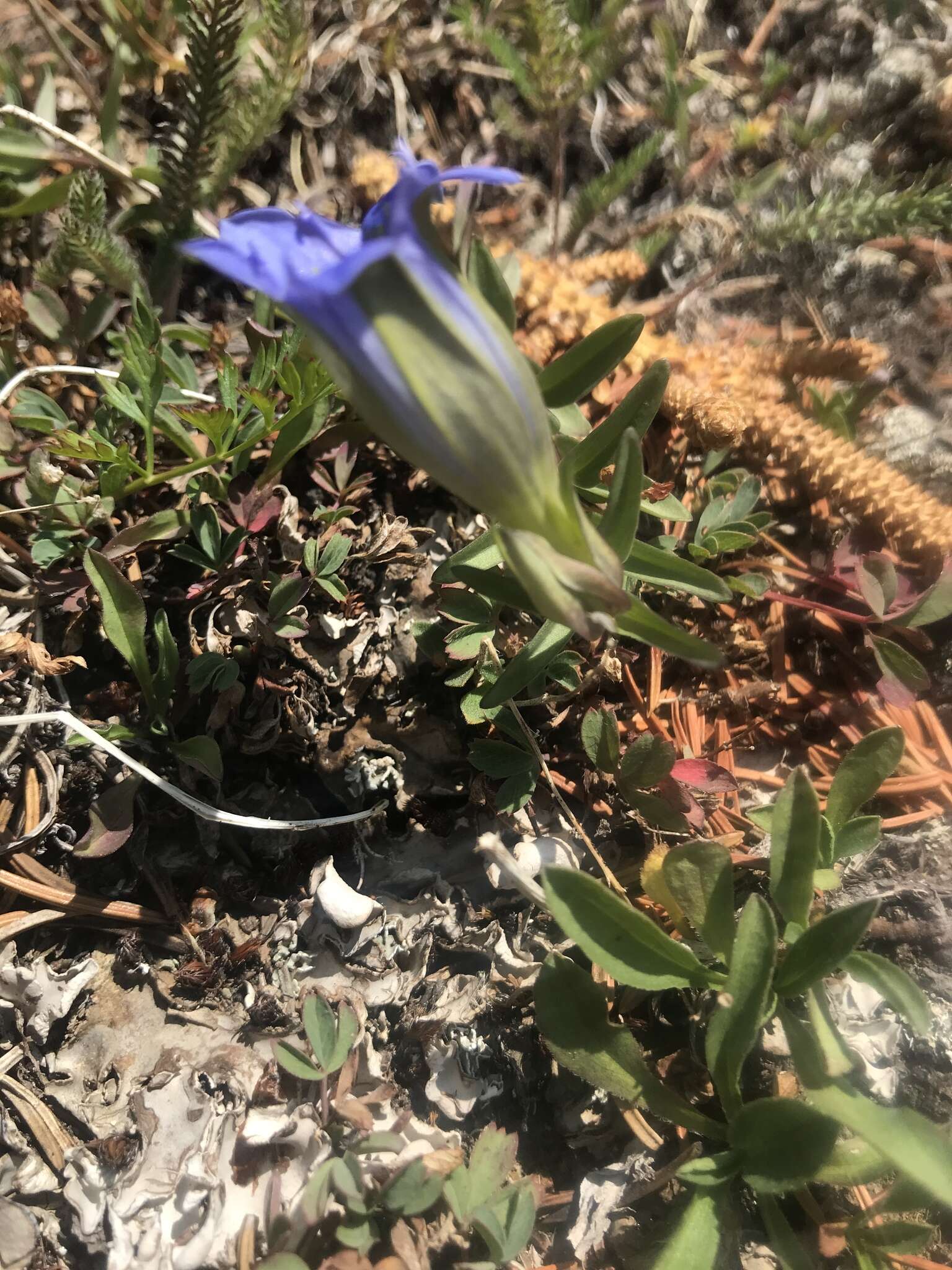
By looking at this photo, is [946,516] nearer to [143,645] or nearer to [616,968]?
[616,968]

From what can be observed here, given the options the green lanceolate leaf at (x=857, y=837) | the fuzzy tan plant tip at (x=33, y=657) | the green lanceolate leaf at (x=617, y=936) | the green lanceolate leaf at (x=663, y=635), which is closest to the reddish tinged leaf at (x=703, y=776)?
the green lanceolate leaf at (x=857, y=837)

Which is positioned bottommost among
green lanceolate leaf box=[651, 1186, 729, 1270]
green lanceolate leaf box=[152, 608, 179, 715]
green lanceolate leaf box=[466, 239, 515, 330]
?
green lanceolate leaf box=[651, 1186, 729, 1270]

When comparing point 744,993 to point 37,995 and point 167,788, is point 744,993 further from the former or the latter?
point 37,995

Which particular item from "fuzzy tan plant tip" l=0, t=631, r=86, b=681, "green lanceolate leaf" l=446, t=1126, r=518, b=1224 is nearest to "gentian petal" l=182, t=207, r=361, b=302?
"fuzzy tan plant tip" l=0, t=631, r=86, b=681

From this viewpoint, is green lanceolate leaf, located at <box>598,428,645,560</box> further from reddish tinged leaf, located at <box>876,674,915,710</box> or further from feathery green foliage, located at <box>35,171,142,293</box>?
feathery green foliage, located at <box>35,171,142,293</box>

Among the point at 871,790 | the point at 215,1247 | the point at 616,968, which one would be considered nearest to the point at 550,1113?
the point at 616,968

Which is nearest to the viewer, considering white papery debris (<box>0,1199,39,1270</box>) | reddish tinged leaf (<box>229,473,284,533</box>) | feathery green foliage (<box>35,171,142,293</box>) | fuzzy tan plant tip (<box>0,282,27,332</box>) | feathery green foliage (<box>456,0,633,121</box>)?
white papery debris (<box>0,1199,39,1270</box>)

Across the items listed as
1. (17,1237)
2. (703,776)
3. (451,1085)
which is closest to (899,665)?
(703,776)
